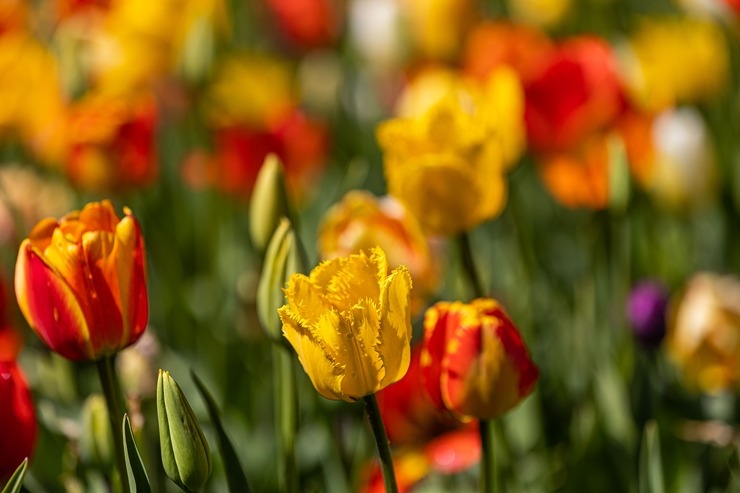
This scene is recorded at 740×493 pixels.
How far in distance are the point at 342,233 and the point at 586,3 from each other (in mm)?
1780

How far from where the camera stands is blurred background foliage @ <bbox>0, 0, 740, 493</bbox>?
1153 mm

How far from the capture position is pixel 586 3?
269 cm

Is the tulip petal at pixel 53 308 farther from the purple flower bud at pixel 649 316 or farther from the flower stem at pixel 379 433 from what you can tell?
the purple flower bud at pixel 649 316

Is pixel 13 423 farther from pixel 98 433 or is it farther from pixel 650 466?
pixel 650 466

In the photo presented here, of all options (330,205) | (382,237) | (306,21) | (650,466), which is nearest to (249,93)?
(306,21)

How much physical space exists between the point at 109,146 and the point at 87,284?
0.63m

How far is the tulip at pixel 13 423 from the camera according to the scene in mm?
827

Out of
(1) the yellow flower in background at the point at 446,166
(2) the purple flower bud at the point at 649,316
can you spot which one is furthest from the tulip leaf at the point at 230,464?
(2) the purple flower bud at the point at 649,316

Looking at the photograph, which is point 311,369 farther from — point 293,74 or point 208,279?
point 293,74

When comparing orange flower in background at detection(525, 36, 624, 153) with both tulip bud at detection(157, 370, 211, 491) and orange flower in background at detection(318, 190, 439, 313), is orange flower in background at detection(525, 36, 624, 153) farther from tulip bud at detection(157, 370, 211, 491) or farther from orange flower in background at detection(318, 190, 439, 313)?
tulip bud at detection(157, 370, 211, 491)

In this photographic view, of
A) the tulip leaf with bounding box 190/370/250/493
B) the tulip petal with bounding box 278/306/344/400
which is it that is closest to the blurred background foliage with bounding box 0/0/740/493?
the tulip leaf with bounding box 190/370/250/493

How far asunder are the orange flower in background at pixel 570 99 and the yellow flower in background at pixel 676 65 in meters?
0.15

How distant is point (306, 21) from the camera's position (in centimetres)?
262

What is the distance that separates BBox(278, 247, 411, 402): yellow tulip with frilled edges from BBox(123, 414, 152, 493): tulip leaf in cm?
14
